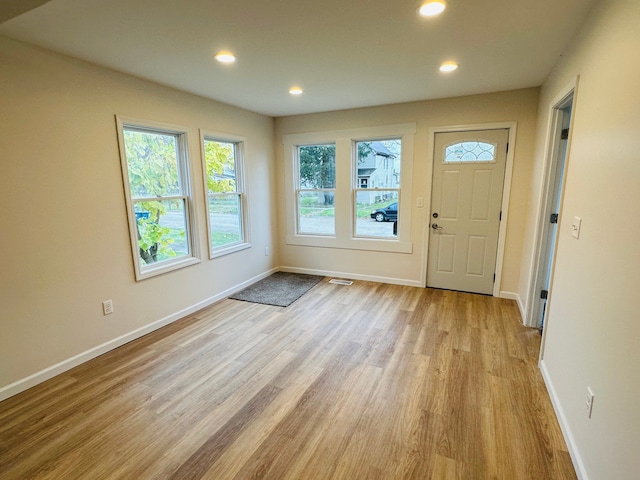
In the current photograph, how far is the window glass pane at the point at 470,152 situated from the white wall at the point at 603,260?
158cm

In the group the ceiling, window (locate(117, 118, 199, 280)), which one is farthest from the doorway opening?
window (locate(117, 118, 199, 280))

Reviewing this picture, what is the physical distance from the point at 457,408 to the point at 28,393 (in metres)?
2.91

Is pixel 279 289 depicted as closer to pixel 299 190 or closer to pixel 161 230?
pixel 299 190

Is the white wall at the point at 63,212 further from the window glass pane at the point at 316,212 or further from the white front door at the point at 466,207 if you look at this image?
the white front door at the point at 466,207

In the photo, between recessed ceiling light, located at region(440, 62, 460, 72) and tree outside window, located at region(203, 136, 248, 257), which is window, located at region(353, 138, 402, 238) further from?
tree outside window, located at region(203, 136, 248, 257)

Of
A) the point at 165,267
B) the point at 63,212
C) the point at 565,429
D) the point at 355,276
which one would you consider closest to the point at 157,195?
the point at 165,267

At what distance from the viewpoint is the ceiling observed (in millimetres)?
1771

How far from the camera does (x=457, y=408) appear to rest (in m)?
2.04

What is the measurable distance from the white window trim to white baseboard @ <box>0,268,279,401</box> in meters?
1.68

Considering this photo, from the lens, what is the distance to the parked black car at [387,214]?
4375mm

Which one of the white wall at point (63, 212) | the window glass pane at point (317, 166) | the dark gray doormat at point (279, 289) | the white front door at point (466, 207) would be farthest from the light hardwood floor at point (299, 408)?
the window glass pane at point (317, 166)

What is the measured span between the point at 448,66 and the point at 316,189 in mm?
2490

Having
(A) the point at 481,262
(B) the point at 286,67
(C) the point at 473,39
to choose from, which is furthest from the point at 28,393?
(A) the point at 481,262

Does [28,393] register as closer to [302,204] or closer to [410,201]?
[302,204]
